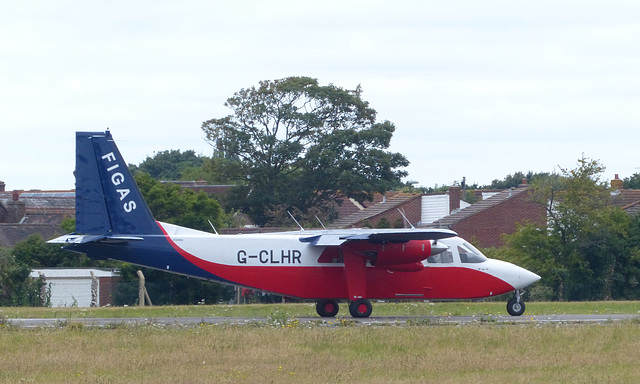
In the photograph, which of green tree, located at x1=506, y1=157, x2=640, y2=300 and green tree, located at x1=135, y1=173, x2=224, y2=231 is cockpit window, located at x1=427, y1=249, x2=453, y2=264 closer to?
green tree, located at x1=506, y1=157, x2=640, y2=300

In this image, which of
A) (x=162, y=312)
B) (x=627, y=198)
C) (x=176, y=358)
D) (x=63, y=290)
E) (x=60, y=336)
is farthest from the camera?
(x=627, y=198)

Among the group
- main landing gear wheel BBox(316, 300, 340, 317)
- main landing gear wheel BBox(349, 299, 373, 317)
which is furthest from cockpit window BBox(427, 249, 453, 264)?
main landing gear wheel BBox(316, 300, 340, 317)

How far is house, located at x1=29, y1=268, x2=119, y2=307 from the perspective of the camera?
3612cm

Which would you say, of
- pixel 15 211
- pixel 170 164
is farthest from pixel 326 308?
pixel 170 164

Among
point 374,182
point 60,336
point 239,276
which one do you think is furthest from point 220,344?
point 374,182

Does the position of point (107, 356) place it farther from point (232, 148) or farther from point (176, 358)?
point (232, 148)

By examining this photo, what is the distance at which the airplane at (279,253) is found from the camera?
2347cm

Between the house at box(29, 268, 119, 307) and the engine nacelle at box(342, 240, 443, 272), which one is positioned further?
the house at box(29, 268, 119, 307)

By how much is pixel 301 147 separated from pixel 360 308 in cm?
4117

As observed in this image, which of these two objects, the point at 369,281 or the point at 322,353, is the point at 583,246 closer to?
the point at 369,281

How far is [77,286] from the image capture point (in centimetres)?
3678

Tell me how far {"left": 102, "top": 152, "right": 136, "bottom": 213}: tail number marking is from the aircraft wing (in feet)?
15.0

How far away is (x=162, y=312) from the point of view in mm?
26672

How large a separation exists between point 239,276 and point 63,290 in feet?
50.4
